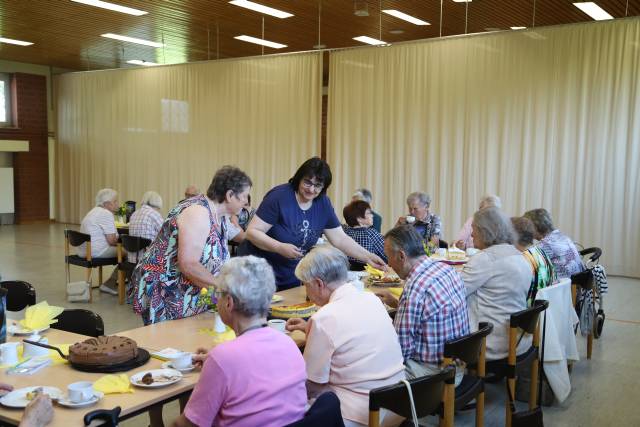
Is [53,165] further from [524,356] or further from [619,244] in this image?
[524,356]

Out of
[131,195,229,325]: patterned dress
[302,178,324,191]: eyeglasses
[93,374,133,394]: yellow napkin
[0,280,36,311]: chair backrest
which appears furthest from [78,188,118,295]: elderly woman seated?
[93,374,133,394]: yellow napkin

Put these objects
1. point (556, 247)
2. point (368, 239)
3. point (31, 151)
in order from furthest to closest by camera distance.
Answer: point (31, 151) < point (368, 239) < point (556, 247)

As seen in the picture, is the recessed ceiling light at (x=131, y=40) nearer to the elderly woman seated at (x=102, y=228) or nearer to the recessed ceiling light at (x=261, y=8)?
the recessed ceiling light at (x=261, y=8)

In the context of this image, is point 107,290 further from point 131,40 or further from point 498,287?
point 131,40

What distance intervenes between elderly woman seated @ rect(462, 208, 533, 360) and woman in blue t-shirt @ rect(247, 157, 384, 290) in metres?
1.12

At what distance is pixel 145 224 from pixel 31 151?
34.9ft

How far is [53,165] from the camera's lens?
16797 mm

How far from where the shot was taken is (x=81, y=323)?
331 cm

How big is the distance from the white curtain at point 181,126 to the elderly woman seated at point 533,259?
723 cm

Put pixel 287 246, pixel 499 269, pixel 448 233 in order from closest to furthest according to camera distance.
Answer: pixel 499 269
pixel 287 246
pixel 448 233

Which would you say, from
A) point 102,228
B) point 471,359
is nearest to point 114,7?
point 102,228

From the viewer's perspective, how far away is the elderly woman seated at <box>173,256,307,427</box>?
6.45 feet

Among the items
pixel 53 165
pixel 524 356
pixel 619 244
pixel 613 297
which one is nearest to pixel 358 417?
pixel 524 356

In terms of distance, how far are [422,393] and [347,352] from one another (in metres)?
0.32
